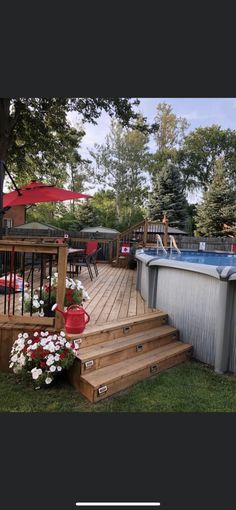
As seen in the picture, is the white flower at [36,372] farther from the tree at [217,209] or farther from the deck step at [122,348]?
the tree at [217,209]

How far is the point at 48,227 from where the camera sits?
38.7 ft

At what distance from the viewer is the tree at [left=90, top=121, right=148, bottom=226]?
71.2ft

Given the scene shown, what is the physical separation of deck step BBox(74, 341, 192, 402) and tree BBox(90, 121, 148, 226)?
1973 centimetres

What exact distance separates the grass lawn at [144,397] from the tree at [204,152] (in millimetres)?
24464

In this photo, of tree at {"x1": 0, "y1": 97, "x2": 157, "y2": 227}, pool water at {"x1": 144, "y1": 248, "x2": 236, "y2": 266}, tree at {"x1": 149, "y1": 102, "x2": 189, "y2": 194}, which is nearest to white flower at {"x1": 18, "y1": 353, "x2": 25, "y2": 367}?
pool water at {"x1": 144, "y1": 248, "x2": 236, "y2": 266}

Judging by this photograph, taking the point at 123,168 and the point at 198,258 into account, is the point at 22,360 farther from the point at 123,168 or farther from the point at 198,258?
the point at 123,168
